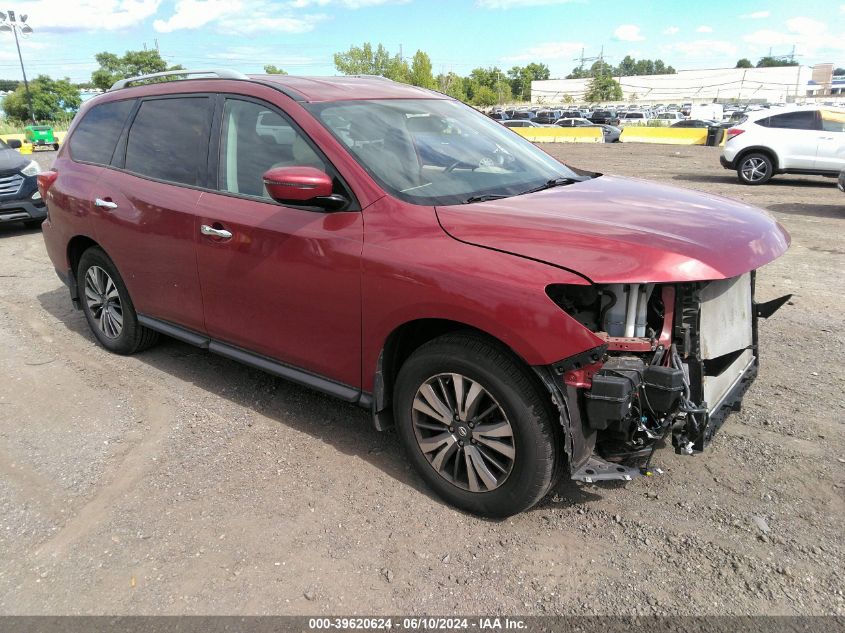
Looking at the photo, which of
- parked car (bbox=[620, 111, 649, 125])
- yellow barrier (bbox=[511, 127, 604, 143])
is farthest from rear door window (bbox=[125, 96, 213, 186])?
parked car (bbox=[620, 111, 649, 125])

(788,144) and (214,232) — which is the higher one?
(214,232)

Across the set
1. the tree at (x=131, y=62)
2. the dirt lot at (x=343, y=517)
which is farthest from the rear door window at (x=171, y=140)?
the tree at (x=131, y=62)

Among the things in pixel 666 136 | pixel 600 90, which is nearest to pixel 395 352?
pixel 666 136

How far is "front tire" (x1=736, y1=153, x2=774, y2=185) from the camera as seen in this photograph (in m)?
13.9

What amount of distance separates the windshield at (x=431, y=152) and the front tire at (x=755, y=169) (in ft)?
39.2

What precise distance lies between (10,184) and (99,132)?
238 inches

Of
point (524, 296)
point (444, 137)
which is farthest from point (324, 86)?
point (524, 296)

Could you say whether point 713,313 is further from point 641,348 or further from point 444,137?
point 444,137

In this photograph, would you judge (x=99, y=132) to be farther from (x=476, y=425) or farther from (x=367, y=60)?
(x=367, y=60)

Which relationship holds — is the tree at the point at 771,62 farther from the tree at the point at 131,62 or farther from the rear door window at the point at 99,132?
the rear door window at the point at 99,132

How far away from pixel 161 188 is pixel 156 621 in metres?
2.64

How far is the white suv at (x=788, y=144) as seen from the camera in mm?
13250

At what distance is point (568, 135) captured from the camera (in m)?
29.9

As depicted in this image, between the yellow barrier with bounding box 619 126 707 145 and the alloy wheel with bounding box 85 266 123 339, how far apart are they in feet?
83.6
